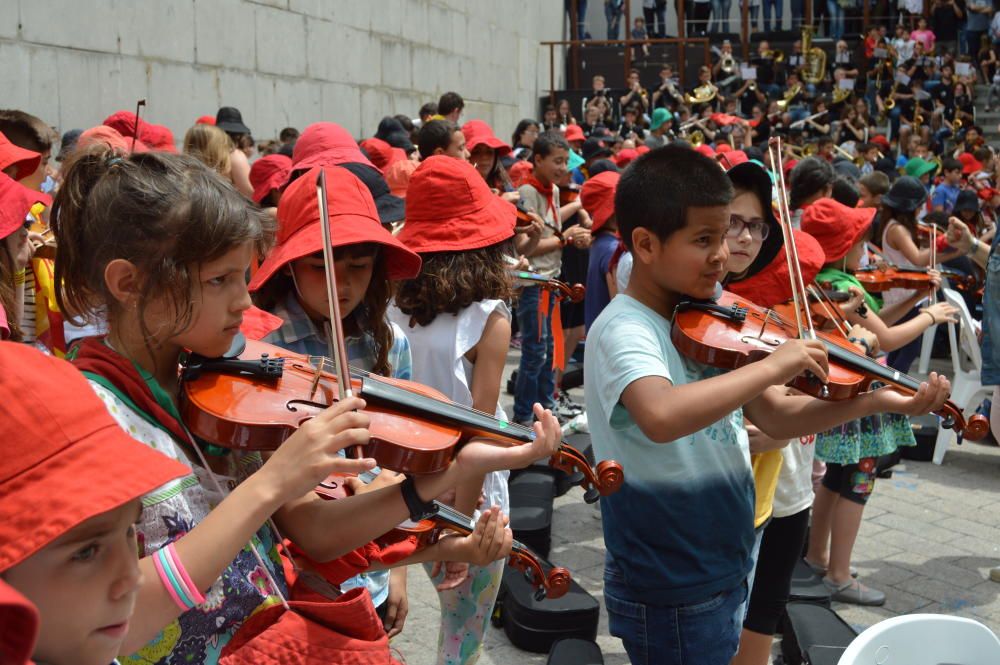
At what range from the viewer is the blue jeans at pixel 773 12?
24.2m

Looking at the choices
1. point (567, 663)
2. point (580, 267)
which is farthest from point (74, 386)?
point (580, 267)

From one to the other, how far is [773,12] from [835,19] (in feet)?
4.97

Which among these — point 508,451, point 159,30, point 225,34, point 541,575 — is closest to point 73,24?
point 159,30

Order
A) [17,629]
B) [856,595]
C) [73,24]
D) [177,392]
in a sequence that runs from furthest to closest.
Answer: [73,24]
[856,595]
[177,392]
[17,629]

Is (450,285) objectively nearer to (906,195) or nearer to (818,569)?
(818,569)

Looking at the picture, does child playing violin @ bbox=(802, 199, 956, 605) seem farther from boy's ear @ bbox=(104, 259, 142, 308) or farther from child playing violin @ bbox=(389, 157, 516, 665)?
boy's ear @ bbox=(104, 259, 142, 308)

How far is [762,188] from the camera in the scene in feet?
9.75

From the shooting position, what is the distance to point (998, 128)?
19344mm

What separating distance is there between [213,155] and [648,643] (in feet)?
12.8

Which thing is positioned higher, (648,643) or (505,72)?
(505,72)

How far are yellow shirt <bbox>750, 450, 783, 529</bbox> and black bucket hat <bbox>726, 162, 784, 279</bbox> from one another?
0.56 meters

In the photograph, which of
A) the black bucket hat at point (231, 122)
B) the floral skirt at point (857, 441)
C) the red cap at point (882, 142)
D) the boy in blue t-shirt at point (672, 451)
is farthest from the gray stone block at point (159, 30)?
the red cap at point (882, 142)

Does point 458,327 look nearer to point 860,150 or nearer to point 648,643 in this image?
point 648,643

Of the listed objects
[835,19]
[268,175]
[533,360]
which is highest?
[835,19]
